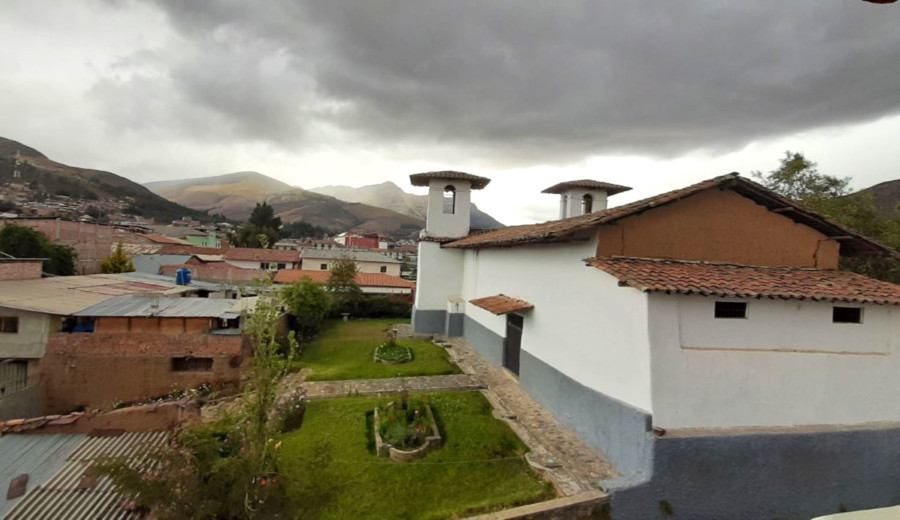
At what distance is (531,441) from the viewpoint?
8164 millimetres

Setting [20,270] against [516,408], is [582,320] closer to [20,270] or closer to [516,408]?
[516,408]

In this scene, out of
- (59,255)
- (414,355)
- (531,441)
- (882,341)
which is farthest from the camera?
(59,255)

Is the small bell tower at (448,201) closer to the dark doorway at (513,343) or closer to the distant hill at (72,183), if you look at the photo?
the dark doorway at (513,343)

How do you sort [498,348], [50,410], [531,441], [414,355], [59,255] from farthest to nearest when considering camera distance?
[59,255] → [414,355] → [498,348] → [50,410] → [531,441]

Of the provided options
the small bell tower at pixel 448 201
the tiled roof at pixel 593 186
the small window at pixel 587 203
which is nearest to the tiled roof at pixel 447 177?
the small bell tower at pixel 448 201

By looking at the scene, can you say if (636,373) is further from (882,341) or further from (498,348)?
(498,348)

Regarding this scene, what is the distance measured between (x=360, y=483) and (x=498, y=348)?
24.4ft

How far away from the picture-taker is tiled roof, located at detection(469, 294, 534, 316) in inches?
424

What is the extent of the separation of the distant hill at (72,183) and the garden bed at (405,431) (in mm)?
97102

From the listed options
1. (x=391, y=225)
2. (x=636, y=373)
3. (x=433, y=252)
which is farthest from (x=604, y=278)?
(x=391, y=225)

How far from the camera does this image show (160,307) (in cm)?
1398

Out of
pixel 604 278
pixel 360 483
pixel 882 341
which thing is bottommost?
pixel 360 483

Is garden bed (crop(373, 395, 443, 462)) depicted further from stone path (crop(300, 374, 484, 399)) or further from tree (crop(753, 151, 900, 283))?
tree (crop(753, 151, 900, 283))

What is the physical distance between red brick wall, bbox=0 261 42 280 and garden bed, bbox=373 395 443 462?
17.5 metres
